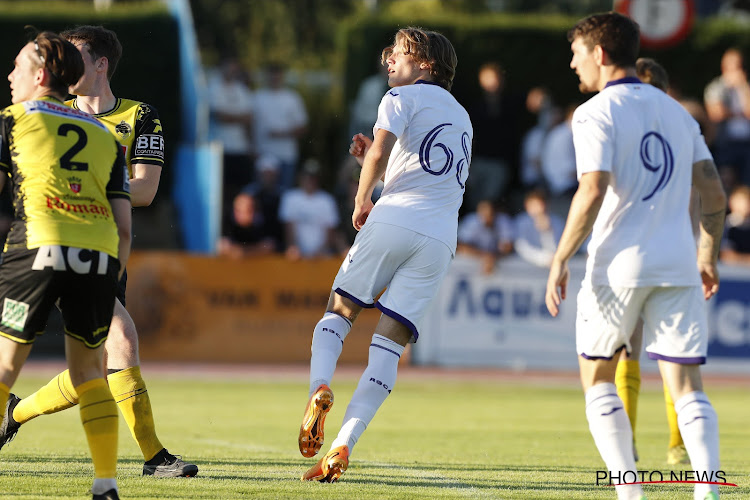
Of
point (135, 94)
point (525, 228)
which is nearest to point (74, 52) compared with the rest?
point (525, 228)

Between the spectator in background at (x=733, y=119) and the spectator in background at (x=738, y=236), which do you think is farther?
A: the spectator in background at (x=733, y=119)

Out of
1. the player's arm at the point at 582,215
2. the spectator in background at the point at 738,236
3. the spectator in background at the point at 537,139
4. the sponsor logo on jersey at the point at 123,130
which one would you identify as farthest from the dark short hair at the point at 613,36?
the spectator in background at the point at 537,139

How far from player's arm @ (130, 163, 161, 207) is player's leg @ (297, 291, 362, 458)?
1.14 metres

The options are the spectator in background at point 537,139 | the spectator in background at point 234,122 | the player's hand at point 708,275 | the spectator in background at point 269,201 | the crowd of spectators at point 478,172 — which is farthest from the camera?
the spectator in background at point 234,122

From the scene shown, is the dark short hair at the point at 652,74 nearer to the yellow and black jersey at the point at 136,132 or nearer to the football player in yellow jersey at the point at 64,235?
the yellow and black jersey at the point at 136,132

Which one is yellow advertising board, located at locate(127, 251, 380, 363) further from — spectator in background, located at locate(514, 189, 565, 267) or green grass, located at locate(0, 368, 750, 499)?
spectator in background, located at locate(514, 189, 565, 267)

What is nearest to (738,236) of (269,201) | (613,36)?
(269,201)

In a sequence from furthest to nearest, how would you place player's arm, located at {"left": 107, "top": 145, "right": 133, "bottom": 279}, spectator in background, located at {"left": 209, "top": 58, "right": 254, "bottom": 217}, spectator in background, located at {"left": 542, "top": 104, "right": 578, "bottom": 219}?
spectator in background, located at {"left": 209, "top": 58, "right": 254, "bottom": 217} → spectator in background, located at {"left": 542, "top": 104, "right": 578, "bottom": 219} → player's arm, located at {"left": 107, "top": 145, "right": 133, "bottom": 279}

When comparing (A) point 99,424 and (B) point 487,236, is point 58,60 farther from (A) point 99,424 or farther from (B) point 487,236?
(B) point 487,236

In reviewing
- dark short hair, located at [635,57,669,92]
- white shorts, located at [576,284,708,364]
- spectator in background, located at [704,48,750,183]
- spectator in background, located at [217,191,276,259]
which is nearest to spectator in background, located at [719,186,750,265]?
spectator in background, located at [704,48,750,183]

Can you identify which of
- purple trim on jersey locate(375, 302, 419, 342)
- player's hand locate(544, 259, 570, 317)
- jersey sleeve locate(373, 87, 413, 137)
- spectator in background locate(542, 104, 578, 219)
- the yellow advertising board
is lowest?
the yellow advertising board

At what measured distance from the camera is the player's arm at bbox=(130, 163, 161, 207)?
645cm

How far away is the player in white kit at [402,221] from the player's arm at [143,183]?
111 cm

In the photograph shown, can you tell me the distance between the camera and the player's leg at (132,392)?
20.9 ft
